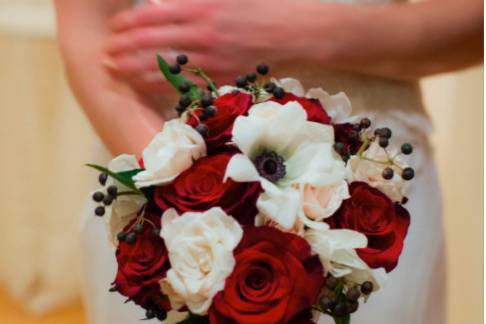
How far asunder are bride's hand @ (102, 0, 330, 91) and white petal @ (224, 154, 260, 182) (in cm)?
33

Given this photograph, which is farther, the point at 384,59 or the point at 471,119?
the point at 471,119

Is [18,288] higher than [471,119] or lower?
lower

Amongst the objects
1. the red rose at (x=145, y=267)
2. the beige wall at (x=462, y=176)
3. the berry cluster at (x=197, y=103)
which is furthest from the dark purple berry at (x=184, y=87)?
the beige wall at (x=462, y=176)

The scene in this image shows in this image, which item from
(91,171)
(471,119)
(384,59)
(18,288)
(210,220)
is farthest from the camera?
(18,288)

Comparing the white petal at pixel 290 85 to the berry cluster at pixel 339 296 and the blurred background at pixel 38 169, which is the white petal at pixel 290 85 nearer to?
the berry cluster at pixel 339 296

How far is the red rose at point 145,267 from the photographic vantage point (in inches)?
19.0

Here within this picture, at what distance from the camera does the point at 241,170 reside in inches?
18.1

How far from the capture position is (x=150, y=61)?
2.68 feet

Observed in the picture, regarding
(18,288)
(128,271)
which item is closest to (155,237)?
(128,271)

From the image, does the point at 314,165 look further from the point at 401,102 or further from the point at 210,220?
the point at 401,102

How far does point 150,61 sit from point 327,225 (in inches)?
16.2

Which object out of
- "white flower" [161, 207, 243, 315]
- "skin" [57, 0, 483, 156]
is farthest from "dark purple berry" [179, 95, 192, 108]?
"skin" [57, 0, 483, 156]

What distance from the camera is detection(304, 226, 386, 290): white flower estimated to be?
0.47m

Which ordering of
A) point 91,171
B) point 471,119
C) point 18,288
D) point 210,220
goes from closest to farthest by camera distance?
point 210,220
point 91,171
point 471,119
point 18,288
